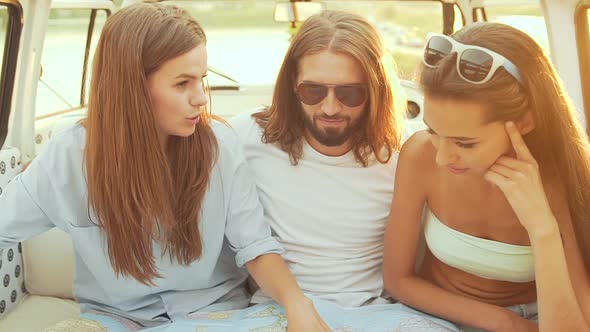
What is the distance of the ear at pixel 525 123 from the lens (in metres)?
1.96

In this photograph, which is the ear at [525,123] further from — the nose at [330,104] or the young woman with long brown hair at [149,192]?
the young woman with long brown hair at [149,192]

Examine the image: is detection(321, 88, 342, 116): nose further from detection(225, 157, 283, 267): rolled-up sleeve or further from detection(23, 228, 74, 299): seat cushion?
detection(23, 228, 74, 299): seat cushion

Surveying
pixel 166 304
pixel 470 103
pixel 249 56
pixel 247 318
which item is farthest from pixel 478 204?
pixel 249 56

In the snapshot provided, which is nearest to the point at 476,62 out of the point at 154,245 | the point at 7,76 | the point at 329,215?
the point at 329,215

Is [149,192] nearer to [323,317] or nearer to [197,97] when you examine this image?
[197,97]

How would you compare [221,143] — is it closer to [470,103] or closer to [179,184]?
[179,184]

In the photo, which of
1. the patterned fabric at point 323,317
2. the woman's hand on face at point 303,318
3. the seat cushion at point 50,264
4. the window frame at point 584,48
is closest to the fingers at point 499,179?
the patterned fabric at point 323,317

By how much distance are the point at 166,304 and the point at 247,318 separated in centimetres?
29

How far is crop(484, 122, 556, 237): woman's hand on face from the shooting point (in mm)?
1950

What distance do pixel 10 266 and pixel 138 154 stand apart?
1.08 metres

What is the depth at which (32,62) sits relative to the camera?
123 inches

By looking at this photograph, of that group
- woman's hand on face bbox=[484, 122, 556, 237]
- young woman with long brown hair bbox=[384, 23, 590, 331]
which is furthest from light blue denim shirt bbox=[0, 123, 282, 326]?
woman's hand on face bbox=[484, 122, 556, 237]

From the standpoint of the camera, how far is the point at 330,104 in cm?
229

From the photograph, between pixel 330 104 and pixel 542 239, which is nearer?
pixel 542 239
